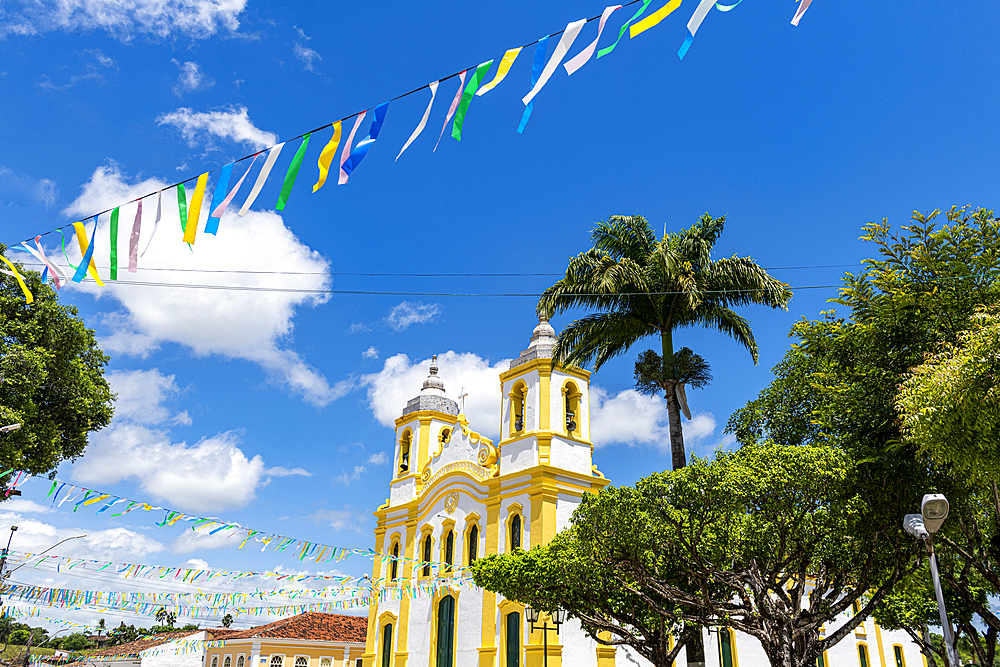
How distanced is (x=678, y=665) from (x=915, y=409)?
2083cm

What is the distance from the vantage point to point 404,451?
113ft

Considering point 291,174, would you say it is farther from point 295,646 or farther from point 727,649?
point 295,646

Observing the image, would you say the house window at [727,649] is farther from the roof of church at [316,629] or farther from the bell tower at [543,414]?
the roof of church at [316,629]

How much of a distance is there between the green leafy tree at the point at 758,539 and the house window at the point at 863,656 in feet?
74.2

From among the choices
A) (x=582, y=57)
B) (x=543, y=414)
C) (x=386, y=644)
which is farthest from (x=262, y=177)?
(x=386, y=644)

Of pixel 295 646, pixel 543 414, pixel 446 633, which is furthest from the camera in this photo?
pixel 295 646

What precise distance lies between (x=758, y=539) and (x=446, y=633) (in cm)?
1707

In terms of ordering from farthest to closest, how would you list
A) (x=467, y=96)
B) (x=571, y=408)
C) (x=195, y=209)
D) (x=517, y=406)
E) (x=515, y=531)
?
(x=517, y=406)
(x=571, y=408)
(x=515, y=531)
(x=195, y=209)
(x=467, y=96)

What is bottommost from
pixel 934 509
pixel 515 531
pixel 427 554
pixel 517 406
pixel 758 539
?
pixel 934 509

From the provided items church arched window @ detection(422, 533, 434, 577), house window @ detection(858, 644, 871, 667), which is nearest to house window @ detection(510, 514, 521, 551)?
church arched window @ detection(422, 533, 434, 577)

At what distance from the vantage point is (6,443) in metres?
18.2

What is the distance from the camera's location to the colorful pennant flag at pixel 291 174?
310 inches

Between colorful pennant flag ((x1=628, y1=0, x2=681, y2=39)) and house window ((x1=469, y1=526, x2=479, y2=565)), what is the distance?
24455 millimetres

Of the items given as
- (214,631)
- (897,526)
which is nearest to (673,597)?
(897,526)
